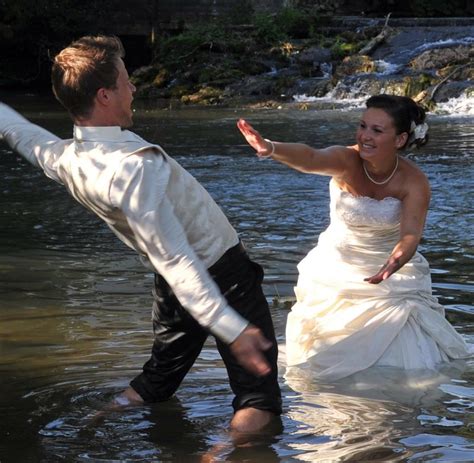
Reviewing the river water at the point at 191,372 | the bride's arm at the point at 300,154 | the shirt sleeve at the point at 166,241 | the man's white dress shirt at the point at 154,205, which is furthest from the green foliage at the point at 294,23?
the shirt sleeve at the point at 166,241

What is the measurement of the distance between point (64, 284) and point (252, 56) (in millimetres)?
22808

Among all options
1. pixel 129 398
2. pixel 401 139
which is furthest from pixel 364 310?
pixel 129 398

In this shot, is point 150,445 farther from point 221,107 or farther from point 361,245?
point 221,107

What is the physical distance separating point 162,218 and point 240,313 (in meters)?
0.69

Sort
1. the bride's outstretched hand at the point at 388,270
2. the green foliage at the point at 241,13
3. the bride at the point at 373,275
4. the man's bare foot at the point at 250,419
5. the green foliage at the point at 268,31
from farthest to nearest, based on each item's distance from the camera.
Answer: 1. the green foliage at the point at 241,13
2. the green foliage at the point at 268,31
3. the bride at the point at 373,275
4. the bride's outstretched hand at the point at 388,270
5. the man's bare foot at the point at 250,419

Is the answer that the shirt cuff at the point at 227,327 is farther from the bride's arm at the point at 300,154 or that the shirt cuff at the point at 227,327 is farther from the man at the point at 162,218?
the bride's arm at the point at 300,154

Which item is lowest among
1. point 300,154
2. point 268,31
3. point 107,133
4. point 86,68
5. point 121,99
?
point 300,154

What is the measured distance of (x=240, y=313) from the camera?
15.4 ft

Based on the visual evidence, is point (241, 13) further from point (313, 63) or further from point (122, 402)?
point (122, 402)

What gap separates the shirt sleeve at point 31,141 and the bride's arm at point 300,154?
101 cm

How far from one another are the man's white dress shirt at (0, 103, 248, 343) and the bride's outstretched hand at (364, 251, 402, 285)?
1176 millimetres

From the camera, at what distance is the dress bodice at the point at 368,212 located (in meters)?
6.38

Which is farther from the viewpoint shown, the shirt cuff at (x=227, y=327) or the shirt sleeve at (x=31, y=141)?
the shirt sleeve at (x=31, y=141)

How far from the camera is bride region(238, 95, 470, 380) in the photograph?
629 centimetres
